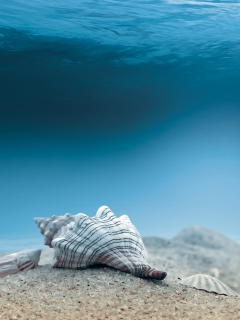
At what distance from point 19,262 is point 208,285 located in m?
1.62

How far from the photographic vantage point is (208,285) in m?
3.88

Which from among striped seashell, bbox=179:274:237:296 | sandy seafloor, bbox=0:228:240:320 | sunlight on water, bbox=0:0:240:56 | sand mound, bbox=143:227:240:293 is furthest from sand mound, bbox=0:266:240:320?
sunlight on water, bbox=0:0:240:56

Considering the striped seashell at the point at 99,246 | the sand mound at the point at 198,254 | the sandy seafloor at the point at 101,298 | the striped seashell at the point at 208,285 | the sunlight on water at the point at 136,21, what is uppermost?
the sunlight on water at the point at 136,21

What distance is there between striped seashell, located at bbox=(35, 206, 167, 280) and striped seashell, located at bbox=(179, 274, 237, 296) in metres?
0.44

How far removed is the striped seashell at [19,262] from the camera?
4.08 metres

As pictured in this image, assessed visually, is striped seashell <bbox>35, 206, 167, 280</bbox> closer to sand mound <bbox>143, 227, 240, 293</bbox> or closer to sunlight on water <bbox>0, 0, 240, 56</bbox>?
sand mound <bbox>143, 227, 240, 293</bbox>

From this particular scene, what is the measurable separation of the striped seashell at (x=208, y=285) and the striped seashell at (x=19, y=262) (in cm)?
129

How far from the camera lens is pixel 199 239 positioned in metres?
5.98

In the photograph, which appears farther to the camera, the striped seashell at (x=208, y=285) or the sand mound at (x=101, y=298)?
the striped seashell at (x=208, y=285)

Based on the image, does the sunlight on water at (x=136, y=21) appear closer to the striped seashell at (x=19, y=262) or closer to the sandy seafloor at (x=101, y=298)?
the striped seashell at (x=19, y=262)

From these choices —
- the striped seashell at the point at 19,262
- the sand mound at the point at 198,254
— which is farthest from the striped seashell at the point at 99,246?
the sand mound at the point at 198,254

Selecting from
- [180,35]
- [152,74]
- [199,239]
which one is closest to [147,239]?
[199,239]

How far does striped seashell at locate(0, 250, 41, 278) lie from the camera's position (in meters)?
4.08

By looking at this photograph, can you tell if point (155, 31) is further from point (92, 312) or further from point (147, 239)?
point (92, 312)
